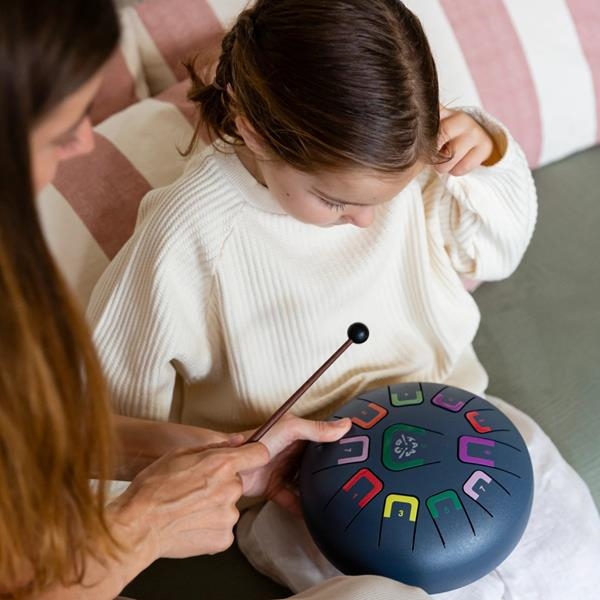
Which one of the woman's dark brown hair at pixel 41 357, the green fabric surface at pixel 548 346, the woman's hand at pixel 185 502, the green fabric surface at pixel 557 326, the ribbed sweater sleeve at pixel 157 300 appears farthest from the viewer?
the green fabric surface at pixel 557 326

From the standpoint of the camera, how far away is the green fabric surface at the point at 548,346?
98 cm

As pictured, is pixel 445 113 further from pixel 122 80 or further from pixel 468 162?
pixel 122 80

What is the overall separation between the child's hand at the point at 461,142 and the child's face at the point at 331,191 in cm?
13

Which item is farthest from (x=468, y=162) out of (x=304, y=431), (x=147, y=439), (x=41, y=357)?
(x=41, y=357)

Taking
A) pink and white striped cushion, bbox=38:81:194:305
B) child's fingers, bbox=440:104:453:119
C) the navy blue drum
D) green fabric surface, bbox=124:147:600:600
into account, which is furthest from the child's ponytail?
green fabric surface, bbox=124:147:600:600

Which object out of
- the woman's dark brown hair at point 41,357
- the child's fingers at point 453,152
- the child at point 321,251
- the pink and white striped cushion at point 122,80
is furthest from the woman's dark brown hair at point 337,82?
the pink and white striped cushion at point 122,80

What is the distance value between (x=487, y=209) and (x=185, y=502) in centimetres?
51

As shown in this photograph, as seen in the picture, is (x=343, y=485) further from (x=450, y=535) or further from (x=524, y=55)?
(x=524, y=55)

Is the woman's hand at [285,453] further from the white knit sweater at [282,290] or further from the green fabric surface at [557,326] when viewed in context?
the green fabric surface at [557,326]

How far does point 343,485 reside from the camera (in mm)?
835

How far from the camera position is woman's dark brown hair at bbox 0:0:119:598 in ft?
1.51

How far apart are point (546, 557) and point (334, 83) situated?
1.85 ft

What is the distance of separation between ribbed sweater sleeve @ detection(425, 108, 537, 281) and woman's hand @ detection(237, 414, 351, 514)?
291mm

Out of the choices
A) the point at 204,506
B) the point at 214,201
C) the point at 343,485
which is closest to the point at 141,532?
the point at 204,506
